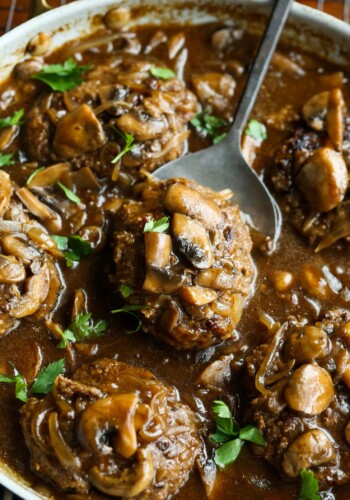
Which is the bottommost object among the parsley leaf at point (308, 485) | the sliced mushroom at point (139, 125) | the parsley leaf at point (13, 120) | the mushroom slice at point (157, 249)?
the parsley leaf at point (308, 485)

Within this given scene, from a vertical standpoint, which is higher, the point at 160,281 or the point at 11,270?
the point at 11,270

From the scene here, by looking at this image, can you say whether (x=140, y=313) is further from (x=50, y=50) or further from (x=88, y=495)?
(x=50, y=50)

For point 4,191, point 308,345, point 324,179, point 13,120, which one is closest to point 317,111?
point 324,179

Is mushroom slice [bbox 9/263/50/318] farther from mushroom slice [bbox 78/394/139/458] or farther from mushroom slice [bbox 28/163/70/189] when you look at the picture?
mushroom slice [bbox 78/394/139/458]

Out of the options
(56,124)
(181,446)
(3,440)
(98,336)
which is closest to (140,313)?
(98,336)

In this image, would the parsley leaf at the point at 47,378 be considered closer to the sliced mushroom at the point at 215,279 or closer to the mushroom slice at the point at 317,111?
the sliced mushroom at the point at 215,279

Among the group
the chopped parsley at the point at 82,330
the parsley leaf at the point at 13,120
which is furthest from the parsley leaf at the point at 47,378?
the parsley leaf at the point at 13,120

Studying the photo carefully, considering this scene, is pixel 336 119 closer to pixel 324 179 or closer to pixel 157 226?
pixel 324 179

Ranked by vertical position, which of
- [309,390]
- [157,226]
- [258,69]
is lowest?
[309,390]
